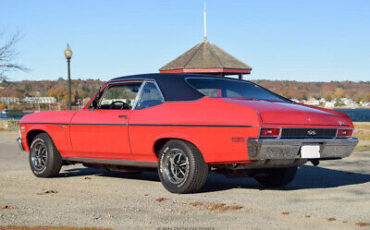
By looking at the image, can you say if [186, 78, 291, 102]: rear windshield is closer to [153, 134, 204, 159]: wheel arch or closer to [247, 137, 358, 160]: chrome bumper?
[153, 134, 204, 159]: wheel arch

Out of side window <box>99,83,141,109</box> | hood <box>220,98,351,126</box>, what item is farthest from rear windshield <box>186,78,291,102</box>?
side window <box>99,83,141,109</box>

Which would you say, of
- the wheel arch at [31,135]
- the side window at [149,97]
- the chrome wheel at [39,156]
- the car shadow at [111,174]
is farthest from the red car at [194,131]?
the car shadow at [111,174]

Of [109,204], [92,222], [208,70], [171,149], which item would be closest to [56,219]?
[92,222]

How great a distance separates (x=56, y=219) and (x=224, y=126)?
207cm

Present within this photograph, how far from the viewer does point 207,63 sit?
1200 inches

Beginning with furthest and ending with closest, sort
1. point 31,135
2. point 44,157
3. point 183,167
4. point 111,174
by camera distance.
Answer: point 111,174 < point 31,135 < point 44,157 < point 183,167

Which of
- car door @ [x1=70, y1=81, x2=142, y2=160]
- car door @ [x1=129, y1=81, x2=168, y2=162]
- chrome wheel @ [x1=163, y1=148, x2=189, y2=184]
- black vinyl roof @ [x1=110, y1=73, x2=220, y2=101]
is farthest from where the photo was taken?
car door @ [x1=70, y1=81, x2=142, y2=160]

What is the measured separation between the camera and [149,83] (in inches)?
272

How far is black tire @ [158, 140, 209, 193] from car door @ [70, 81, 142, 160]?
27.7 inches

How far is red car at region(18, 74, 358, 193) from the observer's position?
5660 mm

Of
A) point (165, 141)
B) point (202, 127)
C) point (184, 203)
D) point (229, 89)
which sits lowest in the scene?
point (184, 203)

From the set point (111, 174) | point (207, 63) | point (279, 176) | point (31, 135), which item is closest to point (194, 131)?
point (279, 176)

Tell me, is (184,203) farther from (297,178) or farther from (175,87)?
(297,178)

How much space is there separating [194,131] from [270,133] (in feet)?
3.02
